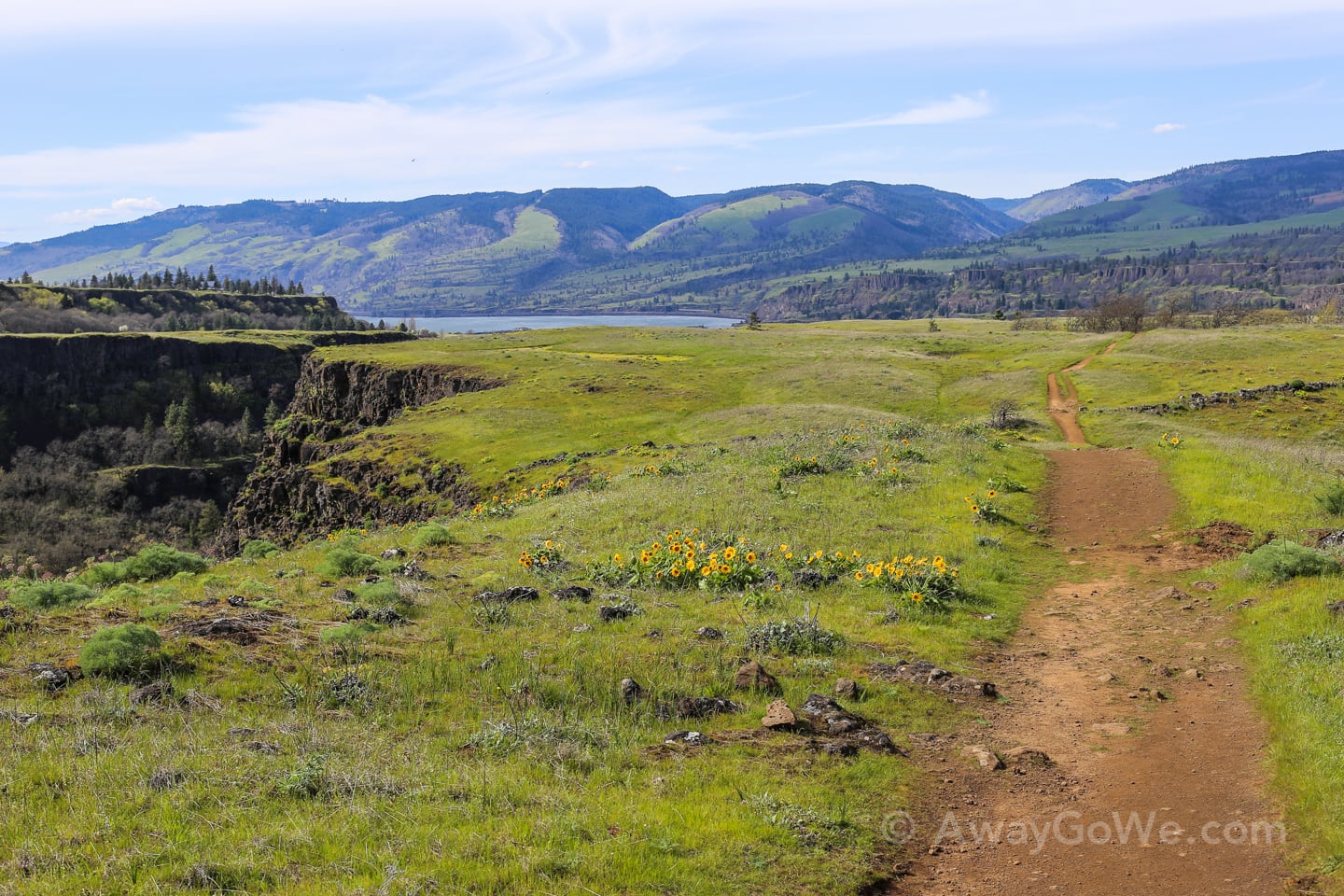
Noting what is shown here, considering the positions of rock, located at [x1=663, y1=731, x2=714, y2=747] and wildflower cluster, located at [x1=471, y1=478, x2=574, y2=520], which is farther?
wildflower cluster, located at [x1=471, y1=478, x2=574, y2=520]

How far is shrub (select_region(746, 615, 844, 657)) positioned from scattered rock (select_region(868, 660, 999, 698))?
0.94 metres

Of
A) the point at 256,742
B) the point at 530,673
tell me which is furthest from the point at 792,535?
the point at 256,742

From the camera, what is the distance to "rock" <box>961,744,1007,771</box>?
10.7 meters

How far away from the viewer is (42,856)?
6.84m

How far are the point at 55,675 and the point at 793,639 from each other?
10.7 meters

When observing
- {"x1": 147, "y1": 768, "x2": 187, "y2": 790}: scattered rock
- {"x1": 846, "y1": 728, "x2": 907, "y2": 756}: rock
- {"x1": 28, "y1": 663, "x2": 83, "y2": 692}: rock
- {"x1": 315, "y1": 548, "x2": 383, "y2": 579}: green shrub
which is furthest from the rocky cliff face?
{"x1": 147, "y1": 768, "x2": 187, "y2": 790}: scattered rock

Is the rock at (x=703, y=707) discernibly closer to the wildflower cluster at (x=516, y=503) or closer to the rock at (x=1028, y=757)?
the rock at (x=1028, y=757)

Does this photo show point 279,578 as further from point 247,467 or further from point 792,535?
point 247,467

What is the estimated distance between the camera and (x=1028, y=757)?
1089 centimetres

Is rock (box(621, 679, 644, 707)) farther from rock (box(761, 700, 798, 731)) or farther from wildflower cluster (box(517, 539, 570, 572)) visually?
wildflower cluster (box(517, 539, 570, 572))

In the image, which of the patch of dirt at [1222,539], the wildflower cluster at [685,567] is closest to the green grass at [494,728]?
the wildflower cluster at [685,567]

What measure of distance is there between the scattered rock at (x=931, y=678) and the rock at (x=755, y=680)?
1890 millimetres

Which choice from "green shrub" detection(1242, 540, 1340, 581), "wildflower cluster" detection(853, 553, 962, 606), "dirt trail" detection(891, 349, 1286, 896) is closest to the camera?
"dirt trail" detection(891, 349, 1286, 896)

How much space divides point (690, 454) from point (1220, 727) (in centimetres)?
2891
